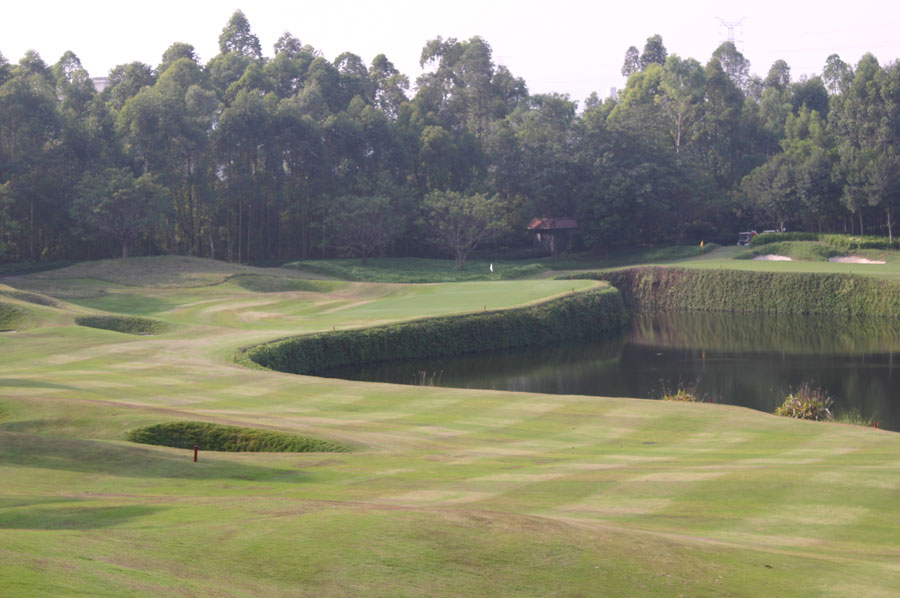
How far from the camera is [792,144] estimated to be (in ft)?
330

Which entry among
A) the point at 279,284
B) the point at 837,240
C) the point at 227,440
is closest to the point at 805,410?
the point at 227,440

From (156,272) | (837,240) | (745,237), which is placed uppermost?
(745,237)

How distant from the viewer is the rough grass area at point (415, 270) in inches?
3103

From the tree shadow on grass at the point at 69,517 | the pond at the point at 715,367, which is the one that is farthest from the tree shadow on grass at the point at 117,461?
the pond at the point at 715,367

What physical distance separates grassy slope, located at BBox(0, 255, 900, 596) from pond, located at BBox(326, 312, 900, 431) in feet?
33.4

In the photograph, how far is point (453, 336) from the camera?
4928 cm

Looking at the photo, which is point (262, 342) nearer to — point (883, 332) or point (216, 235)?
point (883, 332)

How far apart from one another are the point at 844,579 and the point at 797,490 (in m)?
5.24

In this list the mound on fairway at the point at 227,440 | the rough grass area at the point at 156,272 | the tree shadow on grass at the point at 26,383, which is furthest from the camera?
the rough grass area at the point at 156,272

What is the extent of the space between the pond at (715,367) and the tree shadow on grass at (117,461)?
19815 mm

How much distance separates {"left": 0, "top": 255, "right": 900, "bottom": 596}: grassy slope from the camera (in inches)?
378

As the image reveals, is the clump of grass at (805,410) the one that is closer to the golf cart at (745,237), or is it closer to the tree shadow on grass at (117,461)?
the tree shadow on grass at (117,461)

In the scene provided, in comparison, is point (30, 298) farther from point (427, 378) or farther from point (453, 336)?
point (453, 336)

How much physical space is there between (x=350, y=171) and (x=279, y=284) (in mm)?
28943
